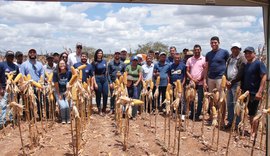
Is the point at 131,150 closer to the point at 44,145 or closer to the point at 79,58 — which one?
the point at 44,145

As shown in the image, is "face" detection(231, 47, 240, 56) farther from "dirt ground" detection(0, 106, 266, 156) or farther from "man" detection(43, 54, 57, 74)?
"man" detection(43, 54, 57, 74)

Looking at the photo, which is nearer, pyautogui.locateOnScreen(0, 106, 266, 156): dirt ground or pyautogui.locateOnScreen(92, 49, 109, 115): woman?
pyautogui.locateOnScreen(0, 106, 266, 156): dirt ground

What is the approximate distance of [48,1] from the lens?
280 cm

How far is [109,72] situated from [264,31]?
5333mm

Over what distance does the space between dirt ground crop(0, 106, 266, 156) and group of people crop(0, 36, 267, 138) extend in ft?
2.15

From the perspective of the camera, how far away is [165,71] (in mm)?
7742

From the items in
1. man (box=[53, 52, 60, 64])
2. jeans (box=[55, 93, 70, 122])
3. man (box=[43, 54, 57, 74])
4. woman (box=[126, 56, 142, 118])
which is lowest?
jeans (box=[55, 93, 70, 122])

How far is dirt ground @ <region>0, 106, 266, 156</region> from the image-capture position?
4.88 metres

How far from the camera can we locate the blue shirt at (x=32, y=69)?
6953 millimetres

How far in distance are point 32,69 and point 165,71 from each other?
3.65 m

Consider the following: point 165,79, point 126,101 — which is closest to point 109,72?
point 165,79

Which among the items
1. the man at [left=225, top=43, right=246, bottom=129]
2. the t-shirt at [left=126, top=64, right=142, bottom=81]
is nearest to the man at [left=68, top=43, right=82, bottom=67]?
the t-shirt at [left=126, top=64, right=142, bottom=81]

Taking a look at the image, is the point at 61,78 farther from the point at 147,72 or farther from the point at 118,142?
the point at 118,142

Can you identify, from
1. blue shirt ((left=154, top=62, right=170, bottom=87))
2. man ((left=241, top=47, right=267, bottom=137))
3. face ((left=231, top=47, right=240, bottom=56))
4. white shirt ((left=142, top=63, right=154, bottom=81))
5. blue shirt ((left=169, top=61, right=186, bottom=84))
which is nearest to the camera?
man ((left=241, top=47, right=267, bottom=137))
